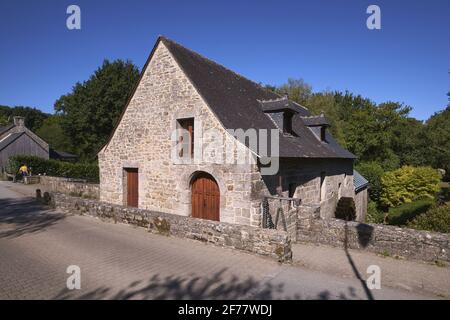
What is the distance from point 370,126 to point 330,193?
20.1 meters

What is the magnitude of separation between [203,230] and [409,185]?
2132 centimetres

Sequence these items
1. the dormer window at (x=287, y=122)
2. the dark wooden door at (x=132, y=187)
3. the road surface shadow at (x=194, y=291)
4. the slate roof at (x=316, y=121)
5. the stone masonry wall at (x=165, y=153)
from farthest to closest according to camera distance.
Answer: the slate roof at (x=316, y=121), the dark wooden door at (x=132, y=187), the dormer window at (x=287, y=122), the stone masonry wall at (x=165, y=153), the road surface shadow at (x=194, y=291)

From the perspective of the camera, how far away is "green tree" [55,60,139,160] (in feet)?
118

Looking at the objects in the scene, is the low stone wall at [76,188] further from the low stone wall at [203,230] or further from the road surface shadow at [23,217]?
the low stone wall at [203,230]

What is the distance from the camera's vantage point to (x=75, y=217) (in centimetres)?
1164

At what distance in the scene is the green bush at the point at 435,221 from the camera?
8.95m

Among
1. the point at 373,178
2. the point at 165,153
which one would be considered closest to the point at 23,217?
the point at 165,153

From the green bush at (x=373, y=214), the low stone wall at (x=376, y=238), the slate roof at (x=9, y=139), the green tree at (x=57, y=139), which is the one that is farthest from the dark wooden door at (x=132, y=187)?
the green tree at (x=57, y=139)

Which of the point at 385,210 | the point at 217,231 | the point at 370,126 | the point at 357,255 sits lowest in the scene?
the point at 385,210

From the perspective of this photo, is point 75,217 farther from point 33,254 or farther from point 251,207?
point 251,207

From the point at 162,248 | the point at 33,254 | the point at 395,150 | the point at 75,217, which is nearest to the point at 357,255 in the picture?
the point at 162,248

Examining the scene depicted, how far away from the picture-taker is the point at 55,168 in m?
28.4

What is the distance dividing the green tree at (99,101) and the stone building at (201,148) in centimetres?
2453

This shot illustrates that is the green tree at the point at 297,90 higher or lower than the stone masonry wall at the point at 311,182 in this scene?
higher
